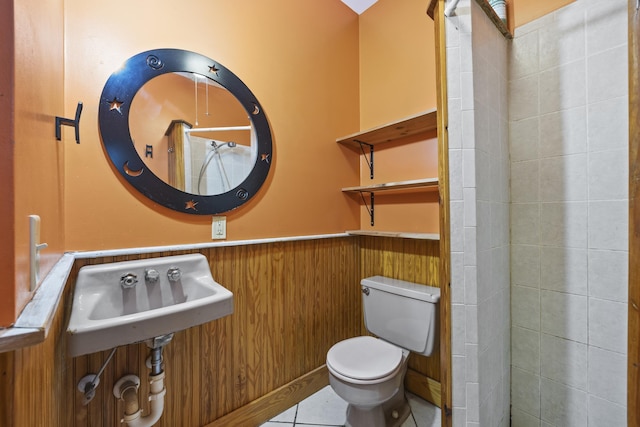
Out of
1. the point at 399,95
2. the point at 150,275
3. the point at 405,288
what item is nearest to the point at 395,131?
the point at 399,95

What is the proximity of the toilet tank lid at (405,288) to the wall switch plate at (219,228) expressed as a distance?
35.7 inches

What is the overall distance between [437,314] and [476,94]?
105 cm

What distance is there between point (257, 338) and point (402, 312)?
825 millimetres

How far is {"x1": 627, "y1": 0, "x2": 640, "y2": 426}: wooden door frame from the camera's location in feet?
2.92

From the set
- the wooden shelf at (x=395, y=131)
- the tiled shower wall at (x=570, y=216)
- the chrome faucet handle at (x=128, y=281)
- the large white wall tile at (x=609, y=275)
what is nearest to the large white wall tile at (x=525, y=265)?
the tiled shower wall at (x=570, y=216)

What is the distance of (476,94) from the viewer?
1032 millimetres

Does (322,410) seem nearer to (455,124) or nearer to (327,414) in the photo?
(327,414)

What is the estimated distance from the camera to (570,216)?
1.14m

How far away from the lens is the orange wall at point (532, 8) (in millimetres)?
1164

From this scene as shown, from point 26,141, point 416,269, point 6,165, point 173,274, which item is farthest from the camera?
point 416,269

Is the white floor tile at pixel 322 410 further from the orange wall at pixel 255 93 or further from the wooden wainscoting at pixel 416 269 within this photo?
the orange wall at pixel 255 93

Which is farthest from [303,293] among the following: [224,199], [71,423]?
[71,423]

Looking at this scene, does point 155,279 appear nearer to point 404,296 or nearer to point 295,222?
point 295,222

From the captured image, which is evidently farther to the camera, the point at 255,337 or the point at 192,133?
the point at 255,337
